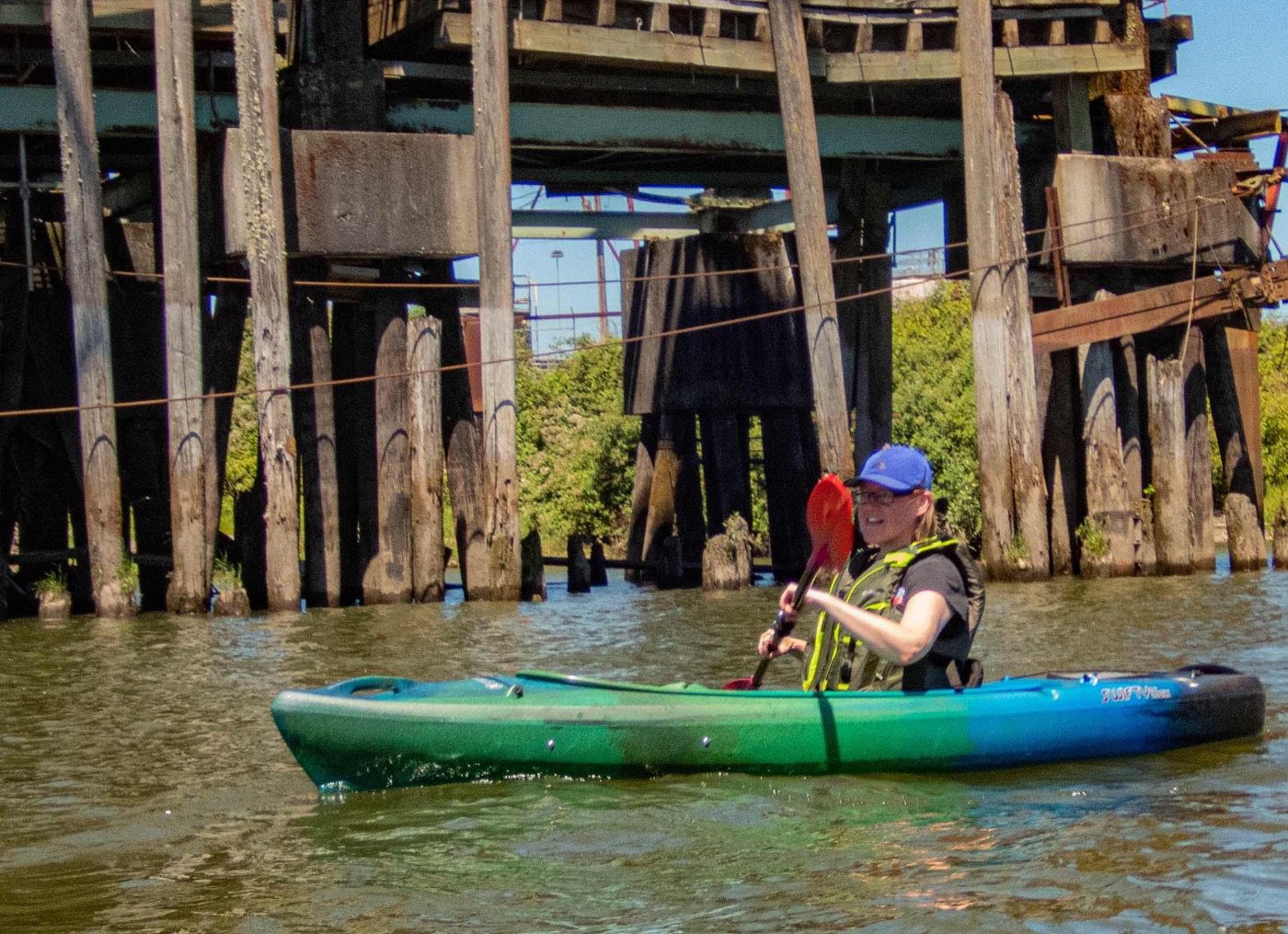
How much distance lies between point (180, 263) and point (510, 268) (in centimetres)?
238

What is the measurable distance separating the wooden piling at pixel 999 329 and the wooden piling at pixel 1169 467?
1.50m

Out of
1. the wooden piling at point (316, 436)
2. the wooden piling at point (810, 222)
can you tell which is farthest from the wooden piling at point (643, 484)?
the wooden piling at point (316, 436)

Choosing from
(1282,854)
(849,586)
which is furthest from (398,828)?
(1282,854)

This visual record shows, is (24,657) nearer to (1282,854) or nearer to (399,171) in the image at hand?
(399,171)

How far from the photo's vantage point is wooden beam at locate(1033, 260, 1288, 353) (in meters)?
16.2

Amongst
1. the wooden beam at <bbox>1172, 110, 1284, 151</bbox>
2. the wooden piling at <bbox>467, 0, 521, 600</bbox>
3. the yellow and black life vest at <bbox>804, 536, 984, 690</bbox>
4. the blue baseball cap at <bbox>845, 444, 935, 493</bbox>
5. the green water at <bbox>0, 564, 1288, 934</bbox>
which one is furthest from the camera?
the wooden beam at <bbox>1172, 110, 1284, 151</bbox>

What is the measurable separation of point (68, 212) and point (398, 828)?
317 inches

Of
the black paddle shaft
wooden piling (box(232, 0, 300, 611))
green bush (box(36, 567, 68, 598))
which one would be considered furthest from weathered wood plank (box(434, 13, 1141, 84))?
the black paddle shaft

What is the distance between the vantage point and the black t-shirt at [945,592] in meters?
6.76

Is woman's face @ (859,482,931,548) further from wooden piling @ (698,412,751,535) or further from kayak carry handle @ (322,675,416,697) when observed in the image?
wooden piling @ (698,412,751,535)

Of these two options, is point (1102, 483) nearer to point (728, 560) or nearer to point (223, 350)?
point (728, 560)

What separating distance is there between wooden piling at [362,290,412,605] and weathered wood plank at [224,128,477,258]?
1107mm

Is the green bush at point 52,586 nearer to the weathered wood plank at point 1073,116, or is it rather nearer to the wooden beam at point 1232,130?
the weathered wood plank at point 1073,116

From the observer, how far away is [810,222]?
15.3 meters
